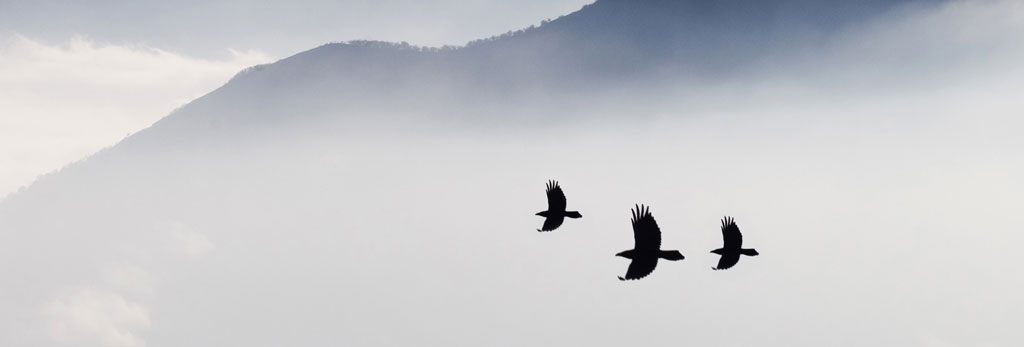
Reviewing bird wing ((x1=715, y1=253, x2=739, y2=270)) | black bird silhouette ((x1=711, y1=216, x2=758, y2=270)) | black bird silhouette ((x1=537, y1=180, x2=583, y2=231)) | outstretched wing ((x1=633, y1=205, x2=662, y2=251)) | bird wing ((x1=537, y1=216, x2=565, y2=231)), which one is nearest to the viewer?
outstretched wing ((x1=633, y1=205, x2=662, y2=251))

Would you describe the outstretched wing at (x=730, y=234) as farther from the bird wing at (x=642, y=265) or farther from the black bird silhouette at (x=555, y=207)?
the black bird silhouette at (x=555, y=207)

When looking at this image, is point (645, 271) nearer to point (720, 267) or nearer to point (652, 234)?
point (652, 234)

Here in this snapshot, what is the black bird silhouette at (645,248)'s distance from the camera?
25.8m

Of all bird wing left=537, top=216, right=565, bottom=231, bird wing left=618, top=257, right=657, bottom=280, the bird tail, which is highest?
bird wing left=537, top=216, right=565, bottom=231

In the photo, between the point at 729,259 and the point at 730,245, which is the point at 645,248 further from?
the point at 730,245

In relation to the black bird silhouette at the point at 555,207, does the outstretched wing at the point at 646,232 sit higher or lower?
lower

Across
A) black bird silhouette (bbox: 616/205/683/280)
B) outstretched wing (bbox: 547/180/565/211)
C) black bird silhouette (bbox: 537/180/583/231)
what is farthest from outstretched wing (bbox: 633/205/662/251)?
outstretched wing (bbox: 547/180/565/211)

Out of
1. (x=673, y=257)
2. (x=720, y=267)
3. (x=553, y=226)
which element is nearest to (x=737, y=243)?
(x=720, y=267)

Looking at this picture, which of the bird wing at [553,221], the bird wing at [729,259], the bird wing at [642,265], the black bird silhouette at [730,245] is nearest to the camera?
the bird wing at [642,265]

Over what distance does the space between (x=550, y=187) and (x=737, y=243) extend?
6623mm

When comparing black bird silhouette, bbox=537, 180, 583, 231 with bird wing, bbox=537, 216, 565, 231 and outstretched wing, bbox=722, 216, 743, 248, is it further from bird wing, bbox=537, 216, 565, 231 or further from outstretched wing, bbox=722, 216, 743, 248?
outstretched wing, bbox=722, 216, 743, 248

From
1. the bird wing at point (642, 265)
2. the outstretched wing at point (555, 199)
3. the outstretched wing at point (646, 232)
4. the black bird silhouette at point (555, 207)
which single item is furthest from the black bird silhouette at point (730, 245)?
the outstretched wing at point (555, 199)

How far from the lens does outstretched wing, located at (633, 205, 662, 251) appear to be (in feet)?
84.4

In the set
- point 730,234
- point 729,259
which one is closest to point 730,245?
point 730,234
